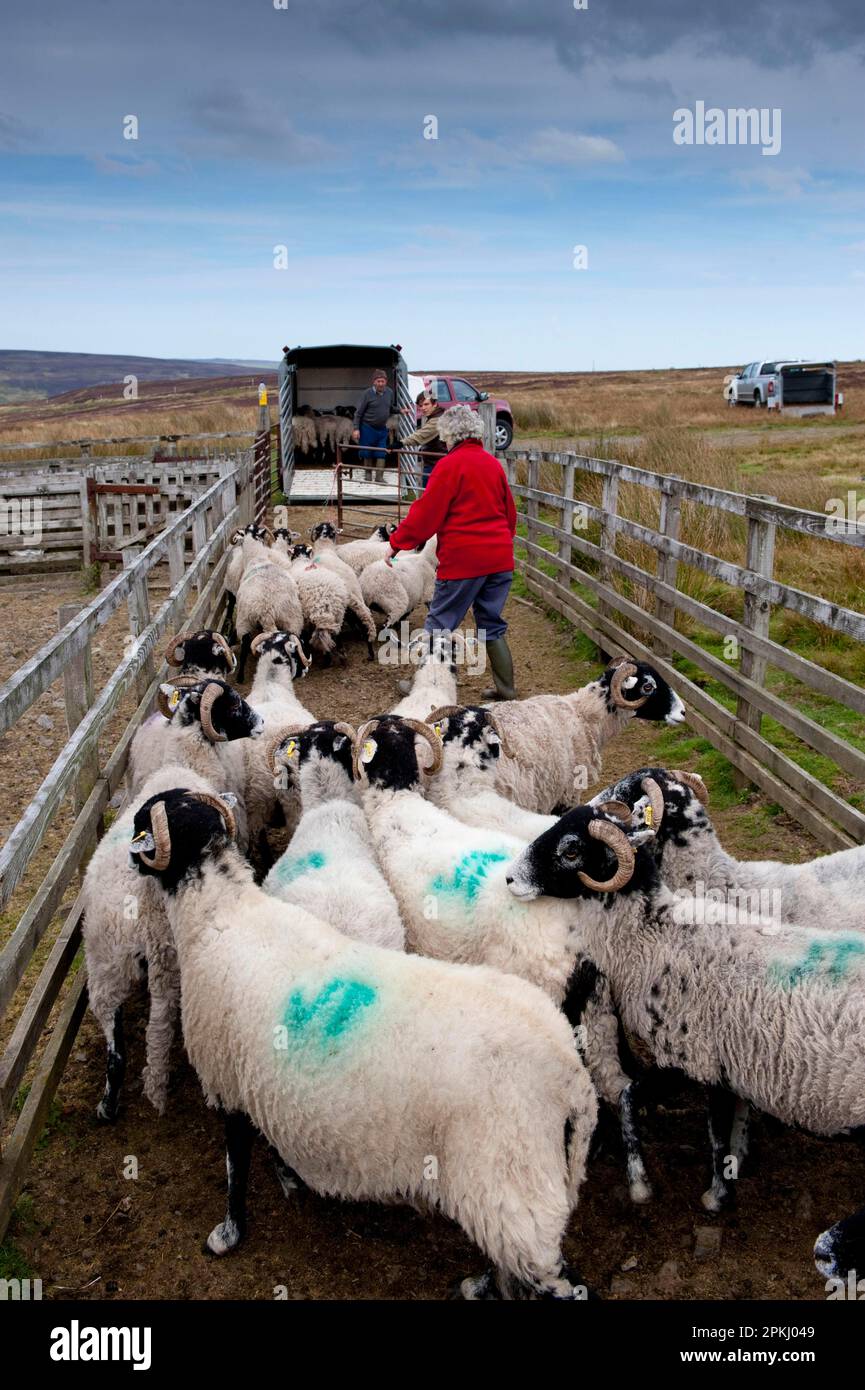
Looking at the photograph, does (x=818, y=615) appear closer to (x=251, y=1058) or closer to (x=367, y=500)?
(x=251, y=1058)

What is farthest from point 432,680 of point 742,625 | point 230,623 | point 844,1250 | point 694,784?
point 844,1250

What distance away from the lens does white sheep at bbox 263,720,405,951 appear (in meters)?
3.99

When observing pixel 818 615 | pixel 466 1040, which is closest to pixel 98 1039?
pixel 466 1040

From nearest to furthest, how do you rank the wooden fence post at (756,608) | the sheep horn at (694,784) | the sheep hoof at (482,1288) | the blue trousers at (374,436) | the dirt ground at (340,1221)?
the sheep hoof at (482,1288) < the dirt ground at (340,1221) < the sheep horn at (694,784) < the wooden fence post at (756,608) < the blue trousers at (374,436)

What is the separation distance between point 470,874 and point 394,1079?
1.24 m

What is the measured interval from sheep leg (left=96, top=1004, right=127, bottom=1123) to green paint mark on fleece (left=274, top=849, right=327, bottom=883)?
851mm

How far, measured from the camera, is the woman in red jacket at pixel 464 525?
7500mm

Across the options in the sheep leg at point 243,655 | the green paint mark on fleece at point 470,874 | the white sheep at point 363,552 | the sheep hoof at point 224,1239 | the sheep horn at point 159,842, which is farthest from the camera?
the white sheep at point 363,552

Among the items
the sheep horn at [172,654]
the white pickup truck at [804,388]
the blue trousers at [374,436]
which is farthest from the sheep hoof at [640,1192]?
the white pickup truck at [804,388]

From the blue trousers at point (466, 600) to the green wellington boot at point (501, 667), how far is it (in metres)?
0.19

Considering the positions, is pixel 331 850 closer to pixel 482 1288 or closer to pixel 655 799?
pixel 655 799

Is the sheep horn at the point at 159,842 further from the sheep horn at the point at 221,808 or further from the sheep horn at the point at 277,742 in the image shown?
the sheep horn at the point at 277,742

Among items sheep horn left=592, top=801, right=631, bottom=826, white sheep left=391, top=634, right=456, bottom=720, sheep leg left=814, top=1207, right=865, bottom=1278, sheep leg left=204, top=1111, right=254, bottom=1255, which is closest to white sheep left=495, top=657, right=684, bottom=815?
white sheep left=391, top=634, right=456, bottom=720

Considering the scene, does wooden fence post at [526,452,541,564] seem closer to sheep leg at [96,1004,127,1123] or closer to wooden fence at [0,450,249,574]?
wooden fence at [0,450,249,574]
